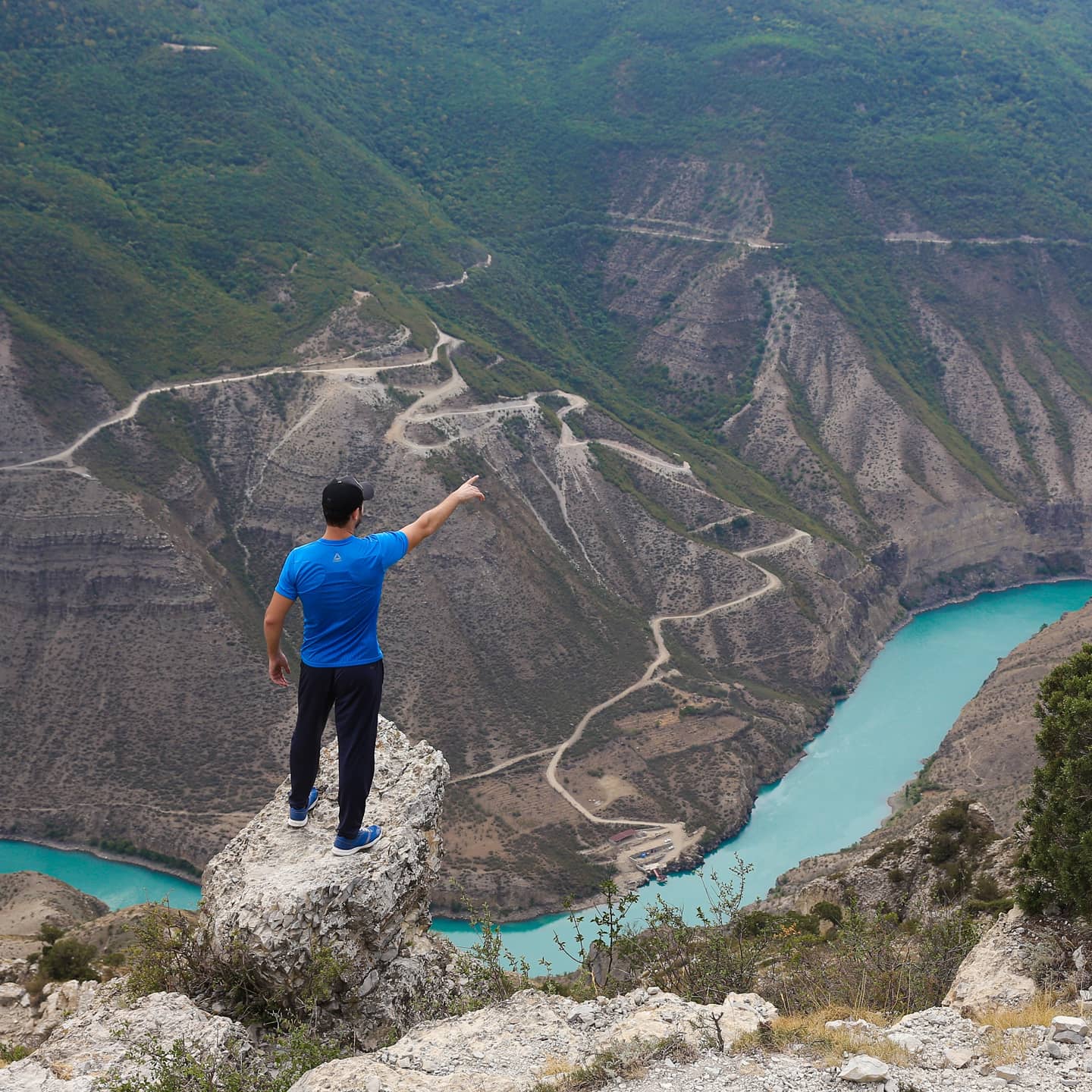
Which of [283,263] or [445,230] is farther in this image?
[445,230]

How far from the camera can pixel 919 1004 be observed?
534 inches

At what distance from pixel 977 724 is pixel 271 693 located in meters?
32.0

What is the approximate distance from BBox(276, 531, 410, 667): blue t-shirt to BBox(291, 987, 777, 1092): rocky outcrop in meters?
3.50

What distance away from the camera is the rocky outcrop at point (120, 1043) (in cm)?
1074

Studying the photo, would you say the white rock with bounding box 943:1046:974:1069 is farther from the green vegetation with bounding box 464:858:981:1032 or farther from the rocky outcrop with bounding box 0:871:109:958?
the rocky outcrop with bounding box 0:871:109:958

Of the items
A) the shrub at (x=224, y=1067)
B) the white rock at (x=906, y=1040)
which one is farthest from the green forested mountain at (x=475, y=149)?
the white rock at (x=906, y=1040)

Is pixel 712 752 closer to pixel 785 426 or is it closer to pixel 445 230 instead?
pixel 785 426

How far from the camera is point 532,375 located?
75875 mm

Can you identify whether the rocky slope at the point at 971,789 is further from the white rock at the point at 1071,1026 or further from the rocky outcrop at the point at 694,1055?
the rocky outcrop at the point at 694,1055

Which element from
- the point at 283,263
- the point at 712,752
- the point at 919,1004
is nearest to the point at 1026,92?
the point at 283,263

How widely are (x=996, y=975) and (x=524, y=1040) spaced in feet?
18.0

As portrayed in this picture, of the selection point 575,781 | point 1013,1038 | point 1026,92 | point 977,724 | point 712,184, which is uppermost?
point 1026,92

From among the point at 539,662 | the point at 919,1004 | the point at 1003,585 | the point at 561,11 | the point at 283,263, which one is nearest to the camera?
the point at 919,1004

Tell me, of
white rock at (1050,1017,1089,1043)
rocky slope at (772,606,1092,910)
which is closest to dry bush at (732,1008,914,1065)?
white rock at (1050,1017,1089,1043)
